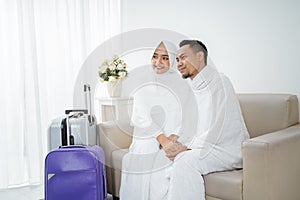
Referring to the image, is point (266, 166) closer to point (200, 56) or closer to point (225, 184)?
point (225, 184)

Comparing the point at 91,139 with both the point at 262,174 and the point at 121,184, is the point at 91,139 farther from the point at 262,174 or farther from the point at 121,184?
the point at 262,174

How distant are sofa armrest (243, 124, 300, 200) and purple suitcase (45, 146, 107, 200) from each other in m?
0.85

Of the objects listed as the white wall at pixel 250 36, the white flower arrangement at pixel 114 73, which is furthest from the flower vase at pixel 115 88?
the white wall at pixel 250 36

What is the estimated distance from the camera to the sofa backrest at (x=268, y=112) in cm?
207

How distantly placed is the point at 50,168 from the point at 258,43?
1.57 m

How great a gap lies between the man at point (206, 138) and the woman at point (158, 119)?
55 millimetres

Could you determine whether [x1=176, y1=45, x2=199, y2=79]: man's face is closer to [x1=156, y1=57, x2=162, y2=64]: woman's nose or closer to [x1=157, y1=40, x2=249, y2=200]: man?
[x1=157, y1=40, x2=249, y2=200]: man

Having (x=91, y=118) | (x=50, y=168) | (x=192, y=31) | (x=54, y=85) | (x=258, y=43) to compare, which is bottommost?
(x=50, y=168)

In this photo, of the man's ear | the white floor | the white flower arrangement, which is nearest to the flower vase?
the white flower arrangement

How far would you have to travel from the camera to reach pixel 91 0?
11.1ft

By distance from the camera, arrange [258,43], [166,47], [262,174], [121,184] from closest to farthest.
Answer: [262,174] → [166,47] → [121,184] → [258,43]

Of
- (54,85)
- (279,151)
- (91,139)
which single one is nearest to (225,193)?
(279,151)

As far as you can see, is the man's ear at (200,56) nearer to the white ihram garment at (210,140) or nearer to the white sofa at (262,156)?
the white ihram garment at (210,140)

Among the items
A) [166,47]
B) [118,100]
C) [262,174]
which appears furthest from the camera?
[118,100]
